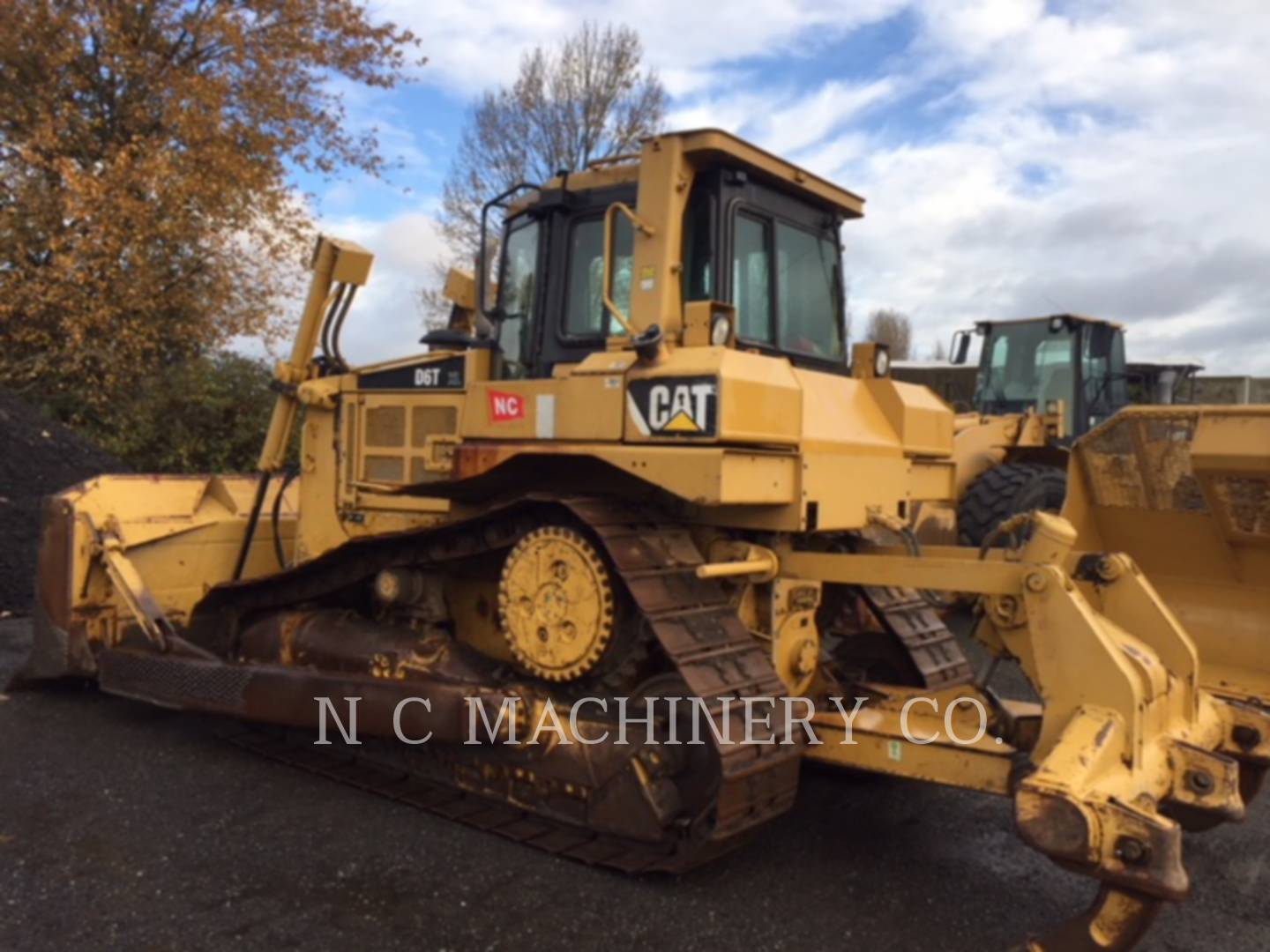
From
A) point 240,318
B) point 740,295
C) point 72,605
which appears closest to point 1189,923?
point 740,295

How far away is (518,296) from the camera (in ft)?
17.2

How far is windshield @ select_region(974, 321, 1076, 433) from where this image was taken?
451 inches

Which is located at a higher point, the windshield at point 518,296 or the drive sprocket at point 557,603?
the windshield at point 518,296

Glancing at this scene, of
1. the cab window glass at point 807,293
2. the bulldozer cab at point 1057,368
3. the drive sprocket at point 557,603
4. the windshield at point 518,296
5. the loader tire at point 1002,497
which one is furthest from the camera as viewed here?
the bulldozer cab at point 1057,368

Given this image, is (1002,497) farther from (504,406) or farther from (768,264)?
(504,406)

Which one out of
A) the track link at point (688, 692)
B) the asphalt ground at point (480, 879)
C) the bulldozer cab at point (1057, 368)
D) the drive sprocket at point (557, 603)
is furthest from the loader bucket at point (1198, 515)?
the bulldozer cab at point (1057, 368)

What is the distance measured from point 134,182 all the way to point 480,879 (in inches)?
484

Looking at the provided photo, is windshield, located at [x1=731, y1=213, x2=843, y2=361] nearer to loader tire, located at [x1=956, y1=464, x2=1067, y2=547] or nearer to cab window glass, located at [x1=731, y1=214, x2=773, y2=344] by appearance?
cab window glass, located at [x1=731, y1=214, x2=773, y2=344]

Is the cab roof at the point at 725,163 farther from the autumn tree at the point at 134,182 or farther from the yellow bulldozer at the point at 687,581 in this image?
the autumn tree at the point at 134,182

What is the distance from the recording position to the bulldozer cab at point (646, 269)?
4562 mm

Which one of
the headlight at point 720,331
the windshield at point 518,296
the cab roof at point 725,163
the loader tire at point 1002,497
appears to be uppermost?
the cab roof at point 725,163

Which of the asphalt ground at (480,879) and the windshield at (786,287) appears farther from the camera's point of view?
the windshield at (786,287)

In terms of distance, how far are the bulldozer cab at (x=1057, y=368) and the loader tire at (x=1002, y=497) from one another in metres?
2.21

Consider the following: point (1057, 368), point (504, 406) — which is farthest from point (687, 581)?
point (1057, 368)
